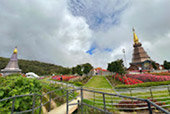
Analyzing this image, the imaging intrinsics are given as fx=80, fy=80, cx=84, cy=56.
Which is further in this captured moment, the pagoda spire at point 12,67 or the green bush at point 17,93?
the pagoda spire at point 12,67

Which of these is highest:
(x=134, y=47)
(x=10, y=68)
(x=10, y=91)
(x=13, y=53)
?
(x=134, y=47)

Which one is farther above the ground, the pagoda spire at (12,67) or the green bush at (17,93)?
the pagoda spire at (12,67)

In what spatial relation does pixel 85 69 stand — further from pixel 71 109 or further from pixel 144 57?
pixel 144 57

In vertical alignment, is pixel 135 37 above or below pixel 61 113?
above

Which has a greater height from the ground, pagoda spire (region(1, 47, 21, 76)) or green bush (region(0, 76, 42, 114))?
pagoda spire (region(1, 47, 21, 76))

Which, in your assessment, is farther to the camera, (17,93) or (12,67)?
(12,67)

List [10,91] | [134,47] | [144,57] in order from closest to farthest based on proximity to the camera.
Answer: [10,91]
[144,57]
[134,47]

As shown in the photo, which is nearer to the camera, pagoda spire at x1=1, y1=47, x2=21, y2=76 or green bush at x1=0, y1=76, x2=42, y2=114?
green bush at x1=0, y1=76, x2=42, y2=114

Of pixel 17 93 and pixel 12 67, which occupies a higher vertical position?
pixel 12 67

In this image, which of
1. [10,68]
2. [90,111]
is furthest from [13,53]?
[90,111]

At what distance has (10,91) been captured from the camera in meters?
3.41

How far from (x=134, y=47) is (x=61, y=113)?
54872 mm

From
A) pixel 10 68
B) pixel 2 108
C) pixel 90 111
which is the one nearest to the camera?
pixel 2 108

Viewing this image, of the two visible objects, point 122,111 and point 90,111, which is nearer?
point 90,111
